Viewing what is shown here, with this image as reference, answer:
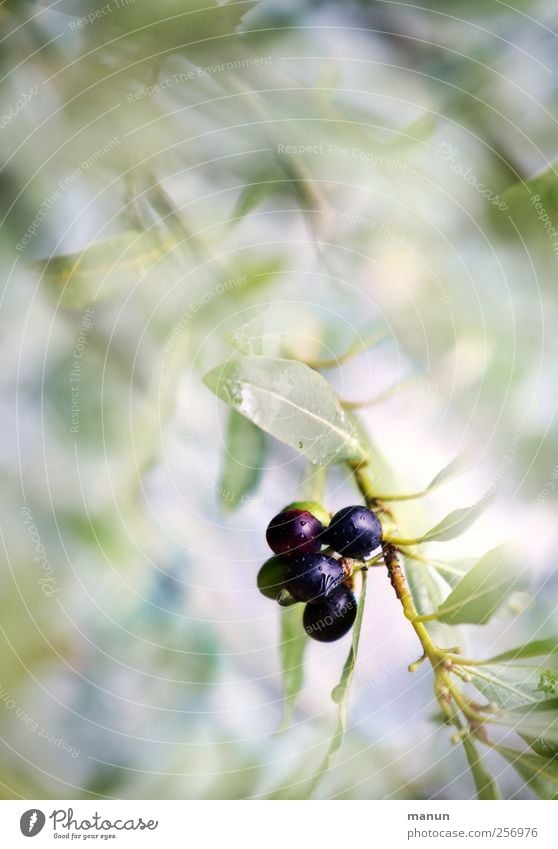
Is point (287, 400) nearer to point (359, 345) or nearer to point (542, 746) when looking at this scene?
point (359, 345)

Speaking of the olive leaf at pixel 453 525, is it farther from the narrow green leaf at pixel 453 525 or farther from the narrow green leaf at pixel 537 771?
the narrow green leaf at pixel 537 771

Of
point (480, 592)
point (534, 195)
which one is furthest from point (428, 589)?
point (534, 195)

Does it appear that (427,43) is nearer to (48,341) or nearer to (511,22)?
(511,22)

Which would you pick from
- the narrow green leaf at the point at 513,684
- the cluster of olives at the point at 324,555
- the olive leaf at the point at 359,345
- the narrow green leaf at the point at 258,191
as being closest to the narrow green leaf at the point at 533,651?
the narrow green leaf at the point at 513,684

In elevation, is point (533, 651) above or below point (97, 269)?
below

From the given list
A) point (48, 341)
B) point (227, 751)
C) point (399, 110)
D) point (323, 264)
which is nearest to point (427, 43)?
point (399, 110)
